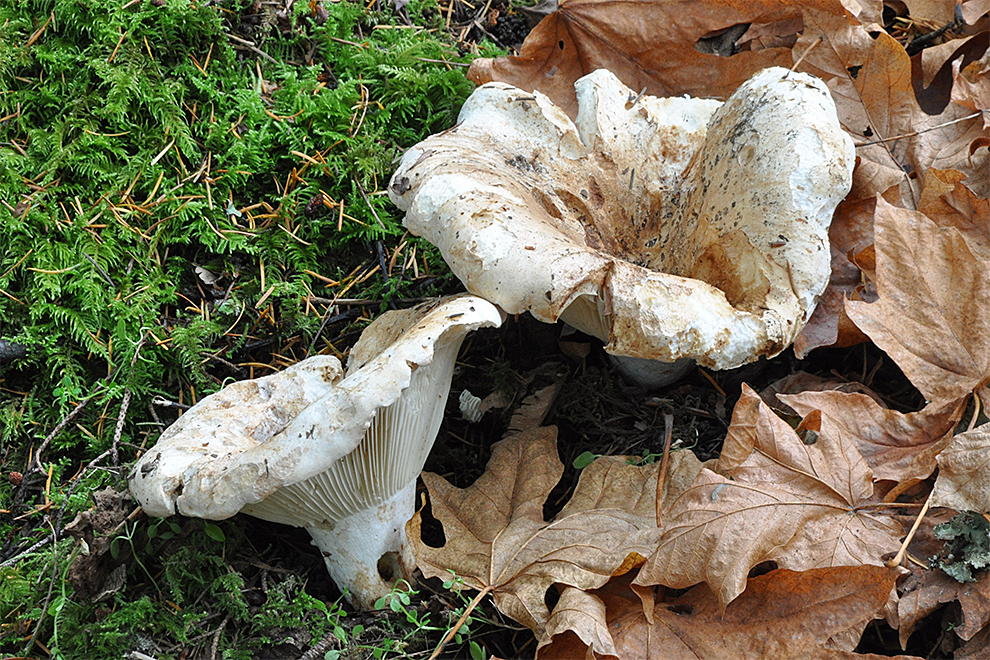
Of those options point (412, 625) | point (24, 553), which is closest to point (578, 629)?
point (412, 625)

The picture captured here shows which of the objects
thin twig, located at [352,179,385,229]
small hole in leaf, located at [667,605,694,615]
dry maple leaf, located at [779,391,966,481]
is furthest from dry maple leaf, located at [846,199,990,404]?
thin twig, located at [352,179,385,229]

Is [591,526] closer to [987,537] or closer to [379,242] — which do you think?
[987,537]

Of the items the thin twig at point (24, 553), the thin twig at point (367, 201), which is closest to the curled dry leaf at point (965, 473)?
the thin twig at point (367, 201)

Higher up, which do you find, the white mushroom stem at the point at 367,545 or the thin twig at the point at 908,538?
the thin twig at the point at 908,538

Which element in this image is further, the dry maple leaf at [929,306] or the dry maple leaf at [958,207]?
the dry maple leaf at [958,207]

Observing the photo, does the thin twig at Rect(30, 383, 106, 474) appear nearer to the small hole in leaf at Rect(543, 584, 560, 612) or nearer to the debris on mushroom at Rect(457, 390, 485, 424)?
the debris on mushroom at Rect(457, 390, 485, 424)

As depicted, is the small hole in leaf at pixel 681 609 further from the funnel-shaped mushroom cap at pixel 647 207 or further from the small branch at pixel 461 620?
the funnel-shaped mushroom cap at pixel 647 207

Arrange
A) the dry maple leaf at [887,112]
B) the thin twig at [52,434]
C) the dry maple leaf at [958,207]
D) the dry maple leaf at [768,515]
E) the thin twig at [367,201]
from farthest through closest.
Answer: the thin twig at [367,201] → the dry maple leaf at [887,112] → the thin twig at [52,434] → the dry maple leaf at [958,207] → the dry maple leaf at [768,515]

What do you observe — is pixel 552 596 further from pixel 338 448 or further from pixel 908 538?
pixel 908 538
